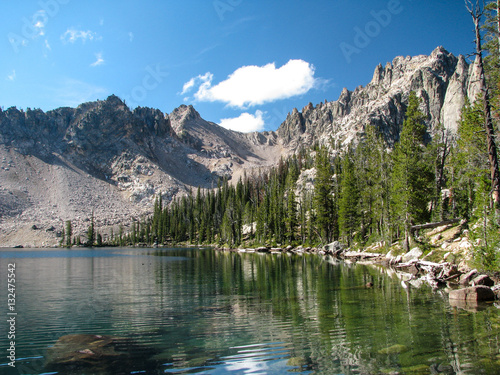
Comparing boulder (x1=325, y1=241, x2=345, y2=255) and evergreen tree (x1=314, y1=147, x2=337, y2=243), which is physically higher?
evergreen tree (x1=314, y1=147, x2=337, y2=243)

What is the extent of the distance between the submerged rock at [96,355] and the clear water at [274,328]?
0.59ft

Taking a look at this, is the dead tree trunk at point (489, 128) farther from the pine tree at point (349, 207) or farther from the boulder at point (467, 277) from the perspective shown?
Result: the pine tree at point (349, 207)

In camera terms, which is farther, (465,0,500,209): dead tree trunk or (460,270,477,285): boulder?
(460,270,477,285): boulder

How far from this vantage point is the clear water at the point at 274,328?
30.5ft

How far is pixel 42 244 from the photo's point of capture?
459 feet

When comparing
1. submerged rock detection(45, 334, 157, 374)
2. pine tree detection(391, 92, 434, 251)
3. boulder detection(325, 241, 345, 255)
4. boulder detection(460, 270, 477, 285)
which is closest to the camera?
submerged rock detection(45, 334, 157, 374)

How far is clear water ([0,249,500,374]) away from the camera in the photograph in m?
9.30

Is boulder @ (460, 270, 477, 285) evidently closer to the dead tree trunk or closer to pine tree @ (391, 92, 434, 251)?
the dead tree trunk

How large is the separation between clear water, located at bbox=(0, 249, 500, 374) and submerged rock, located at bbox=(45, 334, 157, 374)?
18 centimetres

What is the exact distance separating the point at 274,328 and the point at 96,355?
22.1 ft

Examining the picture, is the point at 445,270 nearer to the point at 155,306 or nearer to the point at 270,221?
the point at 155,306

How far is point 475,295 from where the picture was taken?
1641 centimetres
